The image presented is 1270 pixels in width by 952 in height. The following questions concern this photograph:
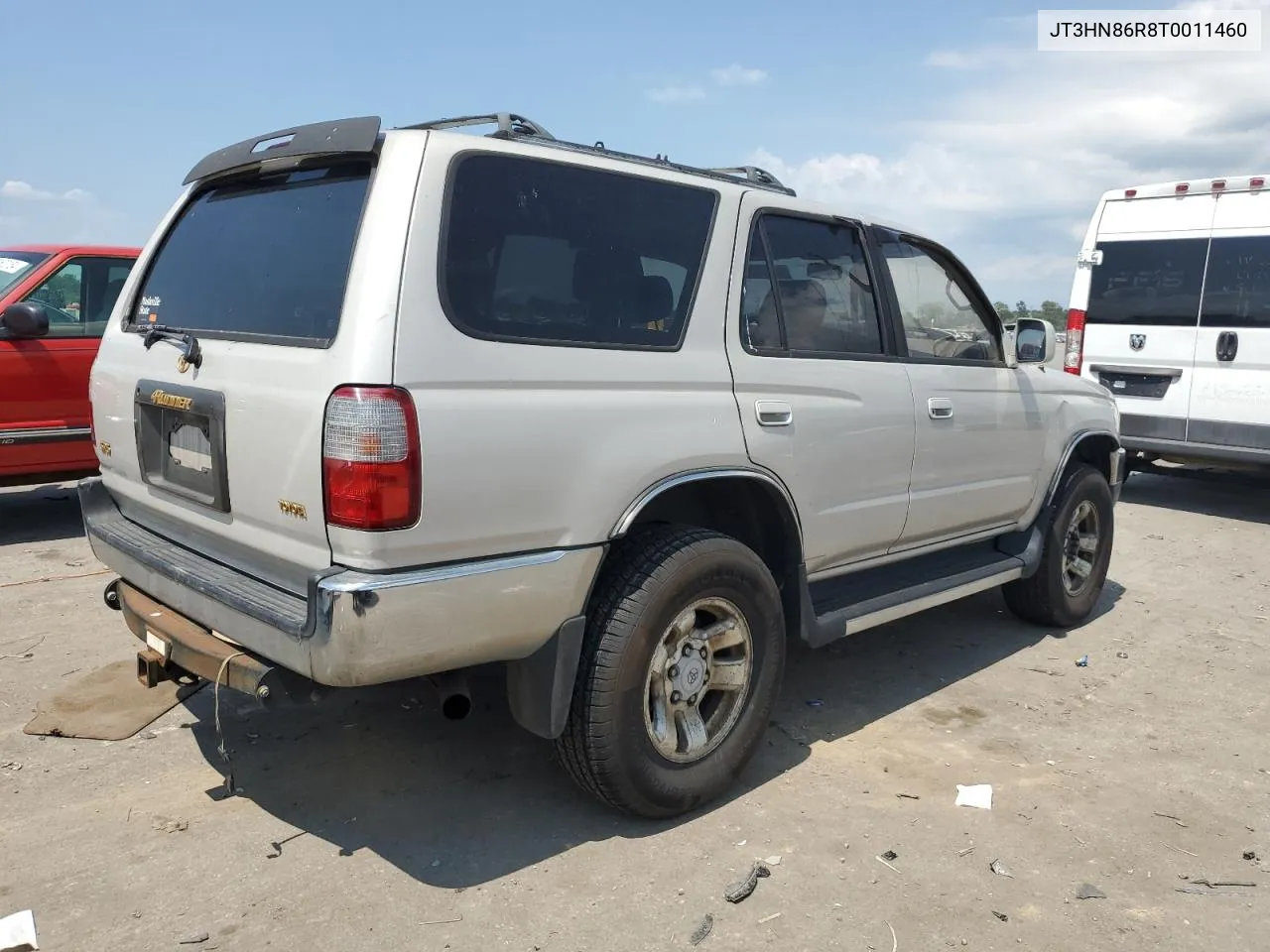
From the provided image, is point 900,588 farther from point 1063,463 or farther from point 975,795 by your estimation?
point 1063,463

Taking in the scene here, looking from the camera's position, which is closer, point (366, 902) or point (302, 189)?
point (366, 902)

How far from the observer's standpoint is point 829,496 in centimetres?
364

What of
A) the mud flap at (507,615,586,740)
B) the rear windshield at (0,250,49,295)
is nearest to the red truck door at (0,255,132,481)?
the rear windshield at (0,250,49,295)

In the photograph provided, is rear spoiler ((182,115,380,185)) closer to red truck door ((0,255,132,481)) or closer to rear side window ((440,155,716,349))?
rear side window ((440,155,716,349))

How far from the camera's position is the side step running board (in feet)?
12.2

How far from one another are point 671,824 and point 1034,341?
2881mm

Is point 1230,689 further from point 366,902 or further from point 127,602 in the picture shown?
point 127,602

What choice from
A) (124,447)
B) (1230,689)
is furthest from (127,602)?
(1230,689)

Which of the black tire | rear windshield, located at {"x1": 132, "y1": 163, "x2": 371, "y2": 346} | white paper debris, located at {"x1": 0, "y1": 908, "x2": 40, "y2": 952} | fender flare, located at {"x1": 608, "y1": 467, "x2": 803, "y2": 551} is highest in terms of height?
rear windshield, located at {"x1": 132, "y1": 163, "x2": 371, "y2": 346}

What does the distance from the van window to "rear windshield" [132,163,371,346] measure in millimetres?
7640

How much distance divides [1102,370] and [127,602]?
826 cm

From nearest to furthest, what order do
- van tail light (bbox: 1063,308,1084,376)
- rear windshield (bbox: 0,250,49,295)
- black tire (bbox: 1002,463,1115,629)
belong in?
1. black tire (bbox: 1002,463,1115,629)
2. rear windshield (bbox: 0,250,49,295)
3. van tail light (bbox: 1063,308,1084,376)

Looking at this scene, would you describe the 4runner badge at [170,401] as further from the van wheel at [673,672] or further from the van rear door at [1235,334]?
the van rear door at [1235,334]

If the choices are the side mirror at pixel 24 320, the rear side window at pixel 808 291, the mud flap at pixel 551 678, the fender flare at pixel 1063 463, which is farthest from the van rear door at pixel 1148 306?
the side mirror at pixel 24 320
